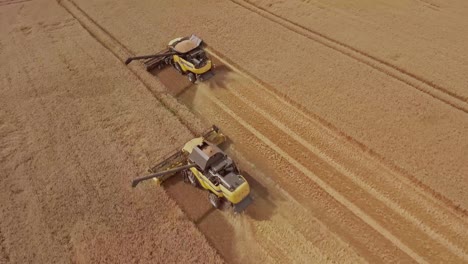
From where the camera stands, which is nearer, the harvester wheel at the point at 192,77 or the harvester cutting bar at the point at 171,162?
the harvester cutting bar at the point at 171,162

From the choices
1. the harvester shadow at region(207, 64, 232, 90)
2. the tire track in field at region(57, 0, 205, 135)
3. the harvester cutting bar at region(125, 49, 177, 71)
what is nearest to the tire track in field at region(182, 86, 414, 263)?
the tire track in field at region(57, 0, 205, 135)

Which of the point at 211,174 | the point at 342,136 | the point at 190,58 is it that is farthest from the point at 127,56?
the point at 342,136

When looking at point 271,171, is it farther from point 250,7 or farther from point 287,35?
point 250,7

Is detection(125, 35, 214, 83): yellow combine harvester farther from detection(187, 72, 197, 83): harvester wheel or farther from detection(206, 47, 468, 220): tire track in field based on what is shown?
detection(206, 47, 468, 220): tire track in field

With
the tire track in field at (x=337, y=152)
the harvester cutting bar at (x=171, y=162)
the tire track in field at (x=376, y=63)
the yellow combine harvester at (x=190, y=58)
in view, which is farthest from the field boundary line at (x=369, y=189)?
the tire track in field at (x=376, y=63)

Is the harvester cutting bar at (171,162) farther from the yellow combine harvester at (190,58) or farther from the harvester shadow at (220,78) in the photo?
the yellow combine harvester at (190,58)

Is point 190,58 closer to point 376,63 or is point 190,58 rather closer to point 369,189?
point 376,63
